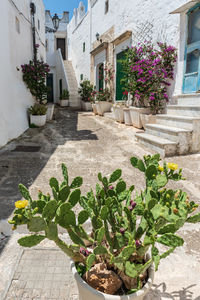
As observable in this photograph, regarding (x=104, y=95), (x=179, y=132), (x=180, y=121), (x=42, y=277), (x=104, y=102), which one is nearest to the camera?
(x=42, y=277)

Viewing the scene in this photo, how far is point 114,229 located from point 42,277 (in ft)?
2.62

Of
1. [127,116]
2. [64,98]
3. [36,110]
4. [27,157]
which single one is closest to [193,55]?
[127,116]

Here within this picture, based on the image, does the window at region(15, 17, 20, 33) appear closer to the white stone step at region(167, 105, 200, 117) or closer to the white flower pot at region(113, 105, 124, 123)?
the white flower pot at region(113, 105, 124, 123)

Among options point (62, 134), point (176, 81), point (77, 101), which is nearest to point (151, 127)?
point (176, 81)

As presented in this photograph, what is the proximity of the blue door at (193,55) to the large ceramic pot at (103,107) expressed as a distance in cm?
498

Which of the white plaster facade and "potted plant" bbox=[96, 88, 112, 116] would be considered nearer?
the white plaster facade

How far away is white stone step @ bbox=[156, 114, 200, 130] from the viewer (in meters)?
4.51

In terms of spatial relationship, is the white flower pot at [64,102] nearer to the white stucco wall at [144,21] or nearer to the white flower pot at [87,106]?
the white flower pot at [87,106]

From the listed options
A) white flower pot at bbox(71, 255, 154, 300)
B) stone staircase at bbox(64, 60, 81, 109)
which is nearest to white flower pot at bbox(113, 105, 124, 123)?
stone staircase at bbox(64, 60, 81, 109)

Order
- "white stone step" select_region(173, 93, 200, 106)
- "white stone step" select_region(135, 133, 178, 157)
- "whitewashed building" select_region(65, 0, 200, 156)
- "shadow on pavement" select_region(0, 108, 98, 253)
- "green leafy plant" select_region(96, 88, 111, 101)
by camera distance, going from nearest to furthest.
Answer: "shadow on pavement" select_region(0, 108, 98, 253), "white stone step" select_region(135, 133, 178, 157), "whitewashed building" select_region(65, 0, 200, 156), "white stone step" select_region(173, 93, 200, 106), "green leafy plant" select_region(96, 88, 111, 101)

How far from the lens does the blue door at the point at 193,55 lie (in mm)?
5367

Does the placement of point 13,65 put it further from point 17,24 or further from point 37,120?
point 37,120

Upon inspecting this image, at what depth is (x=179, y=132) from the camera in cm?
442

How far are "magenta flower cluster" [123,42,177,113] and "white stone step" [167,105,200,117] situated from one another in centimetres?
70
